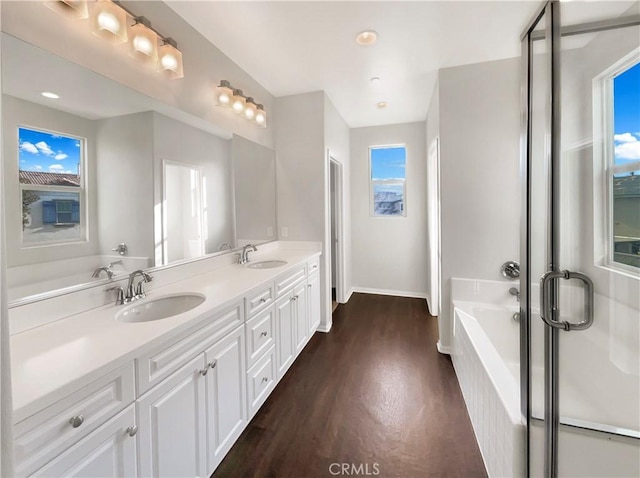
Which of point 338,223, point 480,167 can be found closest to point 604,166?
point 480,167

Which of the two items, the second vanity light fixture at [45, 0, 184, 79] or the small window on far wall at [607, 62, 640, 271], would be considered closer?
the small window on far wall at [607, 62, 640, 271]

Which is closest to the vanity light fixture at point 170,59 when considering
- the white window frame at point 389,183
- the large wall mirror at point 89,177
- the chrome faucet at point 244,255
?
the large wall mirror at point 89,177

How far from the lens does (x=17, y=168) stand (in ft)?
3.64

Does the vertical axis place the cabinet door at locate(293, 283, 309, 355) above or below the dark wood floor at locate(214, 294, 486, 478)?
above

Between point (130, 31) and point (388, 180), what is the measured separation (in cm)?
Result: 355

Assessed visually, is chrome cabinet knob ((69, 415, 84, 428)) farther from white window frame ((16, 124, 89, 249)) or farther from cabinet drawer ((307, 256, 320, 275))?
cabinet drawer ((307, 256, 320, 275))

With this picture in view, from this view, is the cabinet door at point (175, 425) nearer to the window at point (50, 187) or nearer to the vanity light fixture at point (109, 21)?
the window at point (50, 187)

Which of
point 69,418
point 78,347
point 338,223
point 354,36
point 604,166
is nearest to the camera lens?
point 69,418

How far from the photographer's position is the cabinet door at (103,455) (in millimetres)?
774

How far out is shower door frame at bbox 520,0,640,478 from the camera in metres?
1.08

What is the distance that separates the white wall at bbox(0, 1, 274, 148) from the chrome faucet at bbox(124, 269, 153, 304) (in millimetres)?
1042

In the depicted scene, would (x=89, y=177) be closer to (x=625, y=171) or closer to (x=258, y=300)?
(x=258, y=300)

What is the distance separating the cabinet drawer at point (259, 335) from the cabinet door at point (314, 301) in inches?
32.7

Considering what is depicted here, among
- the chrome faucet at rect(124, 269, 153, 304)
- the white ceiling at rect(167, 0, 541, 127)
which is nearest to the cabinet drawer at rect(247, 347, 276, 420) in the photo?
the chrome faucet at rect(124, 269, 153, 304)
